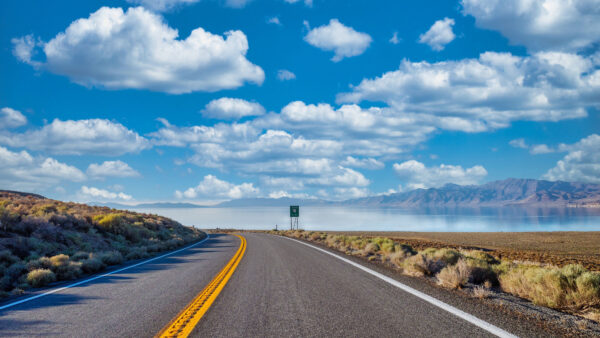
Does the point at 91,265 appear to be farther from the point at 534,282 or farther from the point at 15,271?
the point at 534,282

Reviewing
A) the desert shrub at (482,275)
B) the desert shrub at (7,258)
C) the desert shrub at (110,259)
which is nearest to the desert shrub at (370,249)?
the desert shrub at (482,275)

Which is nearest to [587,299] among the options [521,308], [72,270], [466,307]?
[521,308]

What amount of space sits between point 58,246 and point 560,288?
1639cm

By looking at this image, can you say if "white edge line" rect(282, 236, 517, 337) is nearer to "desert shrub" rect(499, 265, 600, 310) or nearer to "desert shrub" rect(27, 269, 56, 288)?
"desert shrub" rect(499, 265, 600, 310)

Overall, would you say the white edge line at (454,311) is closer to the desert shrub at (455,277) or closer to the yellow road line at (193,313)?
the desert shrub at (455,277)

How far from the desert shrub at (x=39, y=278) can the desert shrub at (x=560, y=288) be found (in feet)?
35.5

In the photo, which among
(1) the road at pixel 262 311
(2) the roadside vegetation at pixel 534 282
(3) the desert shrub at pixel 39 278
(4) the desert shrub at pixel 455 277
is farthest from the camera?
(3) the desert shrub at pixel 39 278

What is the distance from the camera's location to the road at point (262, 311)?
4.69 metres

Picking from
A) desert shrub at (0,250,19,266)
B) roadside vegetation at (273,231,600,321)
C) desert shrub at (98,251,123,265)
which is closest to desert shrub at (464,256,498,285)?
roadside vegetation at (273,231,600,321)

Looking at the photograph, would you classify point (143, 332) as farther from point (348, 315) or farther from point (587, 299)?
point (587, 299)

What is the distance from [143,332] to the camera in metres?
4.66

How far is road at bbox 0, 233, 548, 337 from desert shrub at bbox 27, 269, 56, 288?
1.40 metres

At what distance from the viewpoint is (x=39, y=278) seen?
29.4ft

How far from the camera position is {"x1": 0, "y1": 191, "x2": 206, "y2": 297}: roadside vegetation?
959cm
